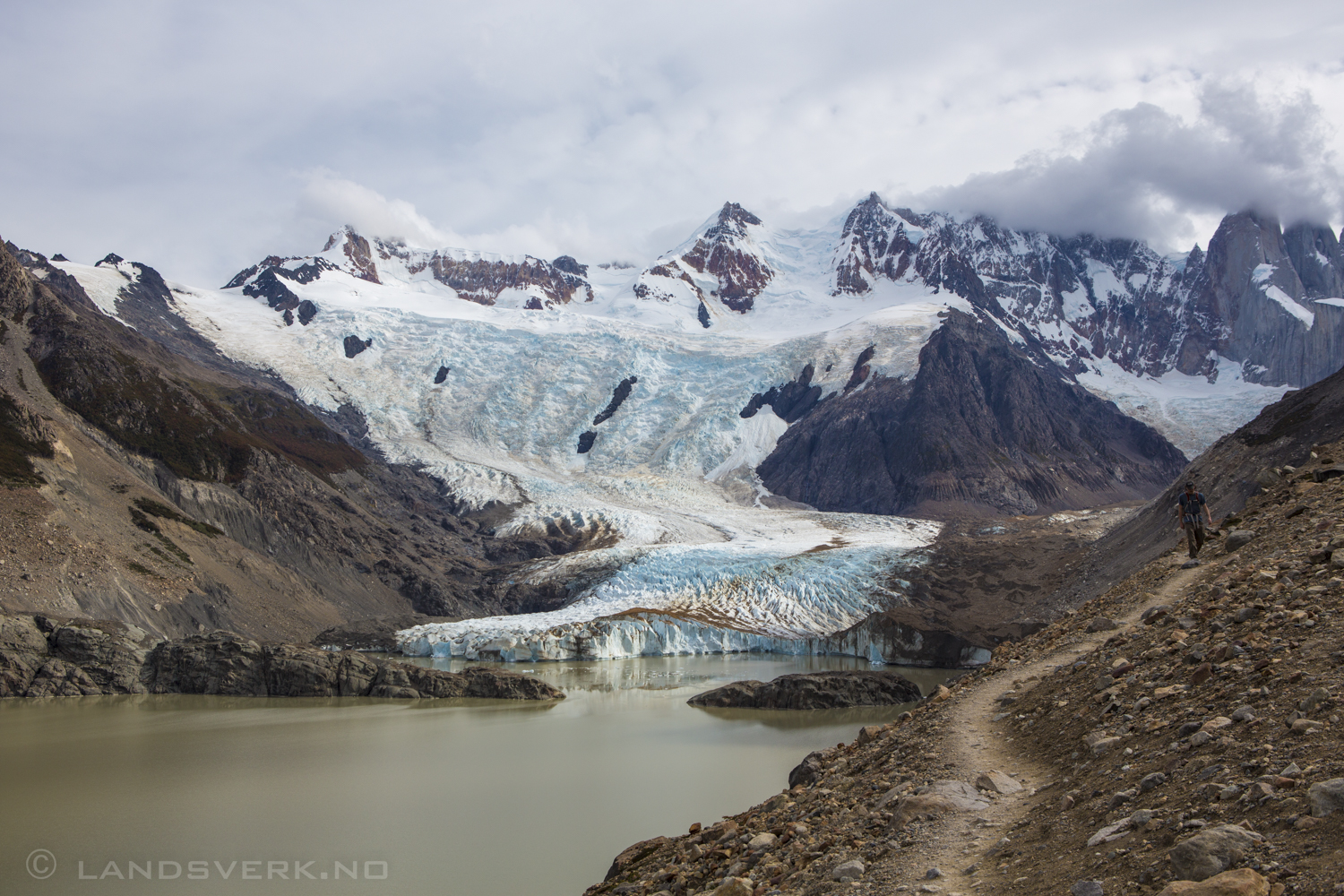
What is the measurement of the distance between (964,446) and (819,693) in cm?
9484

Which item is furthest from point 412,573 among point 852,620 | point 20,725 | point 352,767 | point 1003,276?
point 1003,276

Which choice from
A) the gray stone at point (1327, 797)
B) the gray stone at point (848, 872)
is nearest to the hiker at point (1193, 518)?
the gray stone at point (848, 872)

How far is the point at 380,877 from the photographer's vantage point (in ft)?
45.0

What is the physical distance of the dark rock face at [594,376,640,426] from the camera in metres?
129

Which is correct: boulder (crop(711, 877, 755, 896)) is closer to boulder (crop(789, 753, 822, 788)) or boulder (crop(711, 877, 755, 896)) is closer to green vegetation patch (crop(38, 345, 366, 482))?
boulder (crop(789, 753, 822, 788))

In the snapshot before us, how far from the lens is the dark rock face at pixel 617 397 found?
422 ft

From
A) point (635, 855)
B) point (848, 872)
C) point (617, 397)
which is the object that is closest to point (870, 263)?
point (617, 397)

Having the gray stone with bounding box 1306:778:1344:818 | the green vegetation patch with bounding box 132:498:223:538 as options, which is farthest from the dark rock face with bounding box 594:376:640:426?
the gray stone with bounding box 1306:778:1344:818

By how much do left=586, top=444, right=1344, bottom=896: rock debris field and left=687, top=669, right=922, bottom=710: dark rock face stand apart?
19.7 meters

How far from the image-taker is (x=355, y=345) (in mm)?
134250

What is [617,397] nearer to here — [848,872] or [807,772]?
[807,772]

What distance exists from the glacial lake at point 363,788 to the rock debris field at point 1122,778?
15.4 ft

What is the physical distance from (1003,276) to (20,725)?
7872 inches

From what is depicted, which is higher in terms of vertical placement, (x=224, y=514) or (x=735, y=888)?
(x=224, y=514)
